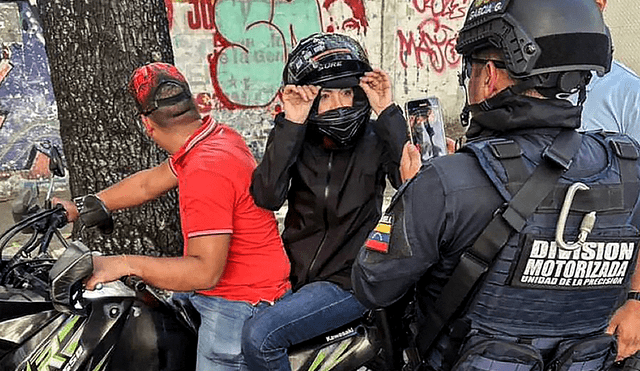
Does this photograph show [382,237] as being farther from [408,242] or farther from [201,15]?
[201,15]

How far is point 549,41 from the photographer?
161 cm

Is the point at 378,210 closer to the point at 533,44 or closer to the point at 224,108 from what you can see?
the point at 533,44

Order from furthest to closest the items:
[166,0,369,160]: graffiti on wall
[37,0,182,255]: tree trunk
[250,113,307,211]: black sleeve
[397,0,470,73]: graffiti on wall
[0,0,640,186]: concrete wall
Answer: [397,0,470,73]: graffiti on wall, [166,0,369,160]: graffiti on wall, [0,0,640,186]: concrete wall, [37,0,182,255]: tree trunk, [250,113,307,211]: black sleeve

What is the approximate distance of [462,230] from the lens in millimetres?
1617

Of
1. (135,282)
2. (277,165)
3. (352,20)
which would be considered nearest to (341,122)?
(277,165)

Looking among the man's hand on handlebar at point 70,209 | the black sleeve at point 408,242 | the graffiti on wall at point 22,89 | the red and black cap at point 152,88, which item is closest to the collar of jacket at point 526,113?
the black sleeve at point 408,242

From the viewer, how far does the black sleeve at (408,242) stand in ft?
5.29

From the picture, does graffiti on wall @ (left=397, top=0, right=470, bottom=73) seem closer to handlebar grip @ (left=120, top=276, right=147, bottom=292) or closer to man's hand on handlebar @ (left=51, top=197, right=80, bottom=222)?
man's hand on handlebar @ (left=51, top=197, right=80, bottom=222)

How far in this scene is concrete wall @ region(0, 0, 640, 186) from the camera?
288 inches

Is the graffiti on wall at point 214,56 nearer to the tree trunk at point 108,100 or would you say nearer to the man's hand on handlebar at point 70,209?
the tree trunk at point 108,100

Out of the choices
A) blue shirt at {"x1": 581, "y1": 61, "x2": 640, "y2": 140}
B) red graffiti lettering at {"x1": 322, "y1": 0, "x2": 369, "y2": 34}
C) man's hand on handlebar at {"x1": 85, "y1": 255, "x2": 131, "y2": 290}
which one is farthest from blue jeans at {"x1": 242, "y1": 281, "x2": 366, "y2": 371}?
red graffiti lettering at {"x1": 322, "y1": 0, "x2": 369, "y2": 34}

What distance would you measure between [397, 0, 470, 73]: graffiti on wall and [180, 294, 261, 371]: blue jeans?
7343 mm

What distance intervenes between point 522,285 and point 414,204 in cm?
34

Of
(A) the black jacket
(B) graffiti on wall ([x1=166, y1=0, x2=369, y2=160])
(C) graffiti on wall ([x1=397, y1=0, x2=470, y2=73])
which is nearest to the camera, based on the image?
(A) the black jacket
